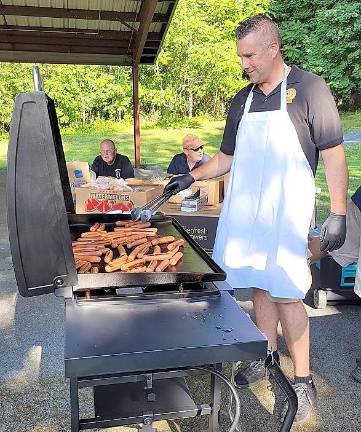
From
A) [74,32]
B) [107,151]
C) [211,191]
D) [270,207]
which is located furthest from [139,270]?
[74,32]

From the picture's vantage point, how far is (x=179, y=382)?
2.17 m

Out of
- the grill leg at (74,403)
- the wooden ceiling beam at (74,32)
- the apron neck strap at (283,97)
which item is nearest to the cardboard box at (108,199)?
the apron neck strap at (283,97)

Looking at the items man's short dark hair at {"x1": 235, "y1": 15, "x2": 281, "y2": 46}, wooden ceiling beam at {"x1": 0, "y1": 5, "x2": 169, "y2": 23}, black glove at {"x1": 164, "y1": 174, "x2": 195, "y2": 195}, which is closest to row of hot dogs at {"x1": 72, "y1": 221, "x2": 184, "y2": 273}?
black glove at {"x1": 164, "y1": 174, "x2": 195, "y2": 195}

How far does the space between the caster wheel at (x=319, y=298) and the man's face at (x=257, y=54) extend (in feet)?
6.49

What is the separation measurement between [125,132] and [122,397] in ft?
58.8

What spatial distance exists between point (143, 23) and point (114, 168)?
2271mm

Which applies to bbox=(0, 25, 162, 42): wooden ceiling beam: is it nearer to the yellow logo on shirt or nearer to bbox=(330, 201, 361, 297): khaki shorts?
bbox=(330, 201, 361, 297): khaki shorts

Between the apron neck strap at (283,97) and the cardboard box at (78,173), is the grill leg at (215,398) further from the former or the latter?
the cardboard box at (78,173)

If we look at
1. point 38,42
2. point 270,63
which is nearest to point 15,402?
point 270,63

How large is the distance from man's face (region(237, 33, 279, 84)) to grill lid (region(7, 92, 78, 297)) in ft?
3.23

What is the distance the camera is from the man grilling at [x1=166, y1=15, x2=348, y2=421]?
2.13 m

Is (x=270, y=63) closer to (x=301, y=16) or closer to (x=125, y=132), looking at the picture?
(x=125, y=132)

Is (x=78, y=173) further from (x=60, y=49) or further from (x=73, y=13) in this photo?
(x=60, y=49)

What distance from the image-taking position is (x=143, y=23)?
21.8 ft
